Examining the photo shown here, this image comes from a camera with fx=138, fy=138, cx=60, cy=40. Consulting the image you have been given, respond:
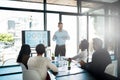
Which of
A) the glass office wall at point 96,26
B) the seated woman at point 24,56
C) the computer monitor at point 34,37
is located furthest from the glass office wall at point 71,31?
the seated woman at point 24,56

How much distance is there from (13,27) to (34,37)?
104 cm

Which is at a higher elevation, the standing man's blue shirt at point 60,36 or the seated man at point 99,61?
the standing man's blue shirt at point 60,36

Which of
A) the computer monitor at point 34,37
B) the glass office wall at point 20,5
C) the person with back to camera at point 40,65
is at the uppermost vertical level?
the glass office wall at point 20,5

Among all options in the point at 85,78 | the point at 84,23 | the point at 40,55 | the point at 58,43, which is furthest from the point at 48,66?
the point at 84,23

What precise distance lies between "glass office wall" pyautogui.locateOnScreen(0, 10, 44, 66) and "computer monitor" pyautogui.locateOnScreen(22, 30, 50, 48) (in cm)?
68

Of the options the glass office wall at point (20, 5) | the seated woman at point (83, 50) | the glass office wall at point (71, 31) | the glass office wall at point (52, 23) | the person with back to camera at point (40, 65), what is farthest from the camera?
the glass office wall at point (71, 31)

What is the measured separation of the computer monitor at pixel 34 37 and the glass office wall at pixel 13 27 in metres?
0.68

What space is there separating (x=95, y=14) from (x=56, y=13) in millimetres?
1847

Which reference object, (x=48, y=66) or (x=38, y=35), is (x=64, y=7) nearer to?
(x=38, y=35)

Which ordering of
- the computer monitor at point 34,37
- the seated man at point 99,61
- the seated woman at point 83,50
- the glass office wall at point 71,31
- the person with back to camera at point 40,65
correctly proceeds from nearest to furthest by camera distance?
the person with back to camera at point 40,65 < the seated man at point 99,61 < the seated woman at point 83,50 < the computer monitor at point 34,37 < the glass office wall at point 71,31

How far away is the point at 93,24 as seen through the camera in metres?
5.78

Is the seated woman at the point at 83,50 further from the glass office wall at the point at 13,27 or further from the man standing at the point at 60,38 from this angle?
the glass office wall at the point at 13,27

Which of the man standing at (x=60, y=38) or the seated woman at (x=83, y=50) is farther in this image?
the man standing at (x=60, y=38)

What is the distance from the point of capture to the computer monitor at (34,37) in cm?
408
